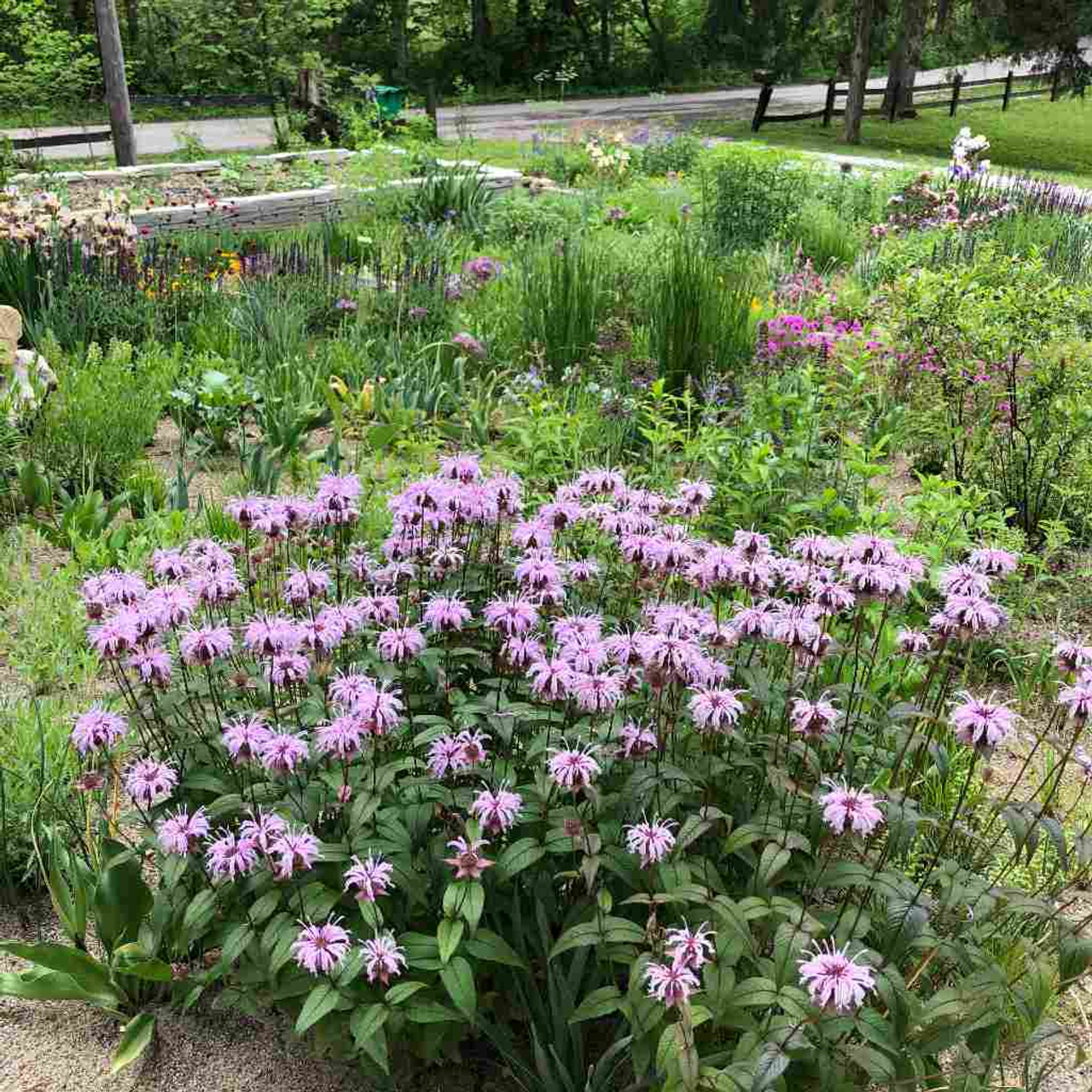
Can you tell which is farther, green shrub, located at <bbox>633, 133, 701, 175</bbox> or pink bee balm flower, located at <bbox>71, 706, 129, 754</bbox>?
green shrub, located at <bbox>633, 133, 701, 175</bbox>

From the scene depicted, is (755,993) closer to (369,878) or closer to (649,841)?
(649,841)

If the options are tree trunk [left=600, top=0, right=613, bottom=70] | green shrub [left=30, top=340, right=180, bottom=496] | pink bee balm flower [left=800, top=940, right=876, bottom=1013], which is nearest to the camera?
pink bee balm flower [left=800, top=940, right=876, bottom=1013]

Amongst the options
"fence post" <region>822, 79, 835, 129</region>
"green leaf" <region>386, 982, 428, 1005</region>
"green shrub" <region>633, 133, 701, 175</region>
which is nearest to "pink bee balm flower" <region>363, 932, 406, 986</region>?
"green leaf" <region>386, 982, 428, 1005</region>

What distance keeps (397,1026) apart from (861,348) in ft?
13.4

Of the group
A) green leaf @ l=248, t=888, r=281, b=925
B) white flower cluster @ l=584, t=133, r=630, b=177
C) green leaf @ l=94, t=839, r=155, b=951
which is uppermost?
white flower cluster @ l=584, t=133, r=630, b=177

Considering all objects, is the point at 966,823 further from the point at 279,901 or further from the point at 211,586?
the point at 211,586

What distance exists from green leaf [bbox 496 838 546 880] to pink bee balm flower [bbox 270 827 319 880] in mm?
329

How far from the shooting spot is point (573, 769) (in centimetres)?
177

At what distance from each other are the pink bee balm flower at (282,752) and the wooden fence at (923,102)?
22.0 m

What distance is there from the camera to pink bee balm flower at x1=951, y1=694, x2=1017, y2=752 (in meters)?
1.73

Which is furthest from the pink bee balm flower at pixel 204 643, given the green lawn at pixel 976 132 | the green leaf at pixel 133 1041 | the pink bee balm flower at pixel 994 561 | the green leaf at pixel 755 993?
the green lawn at pixel 976 132

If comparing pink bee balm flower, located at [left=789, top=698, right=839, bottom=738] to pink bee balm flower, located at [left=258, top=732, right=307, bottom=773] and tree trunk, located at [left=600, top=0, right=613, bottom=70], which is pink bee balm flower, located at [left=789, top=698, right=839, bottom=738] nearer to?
pink bee balm flower, located at [left=258, top=732, right=307, bottom=773]

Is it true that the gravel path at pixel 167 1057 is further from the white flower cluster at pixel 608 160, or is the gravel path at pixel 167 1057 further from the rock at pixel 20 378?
the white flower cluster at pixel 608 160

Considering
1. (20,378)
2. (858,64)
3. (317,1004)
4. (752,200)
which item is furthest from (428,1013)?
(858,64)
